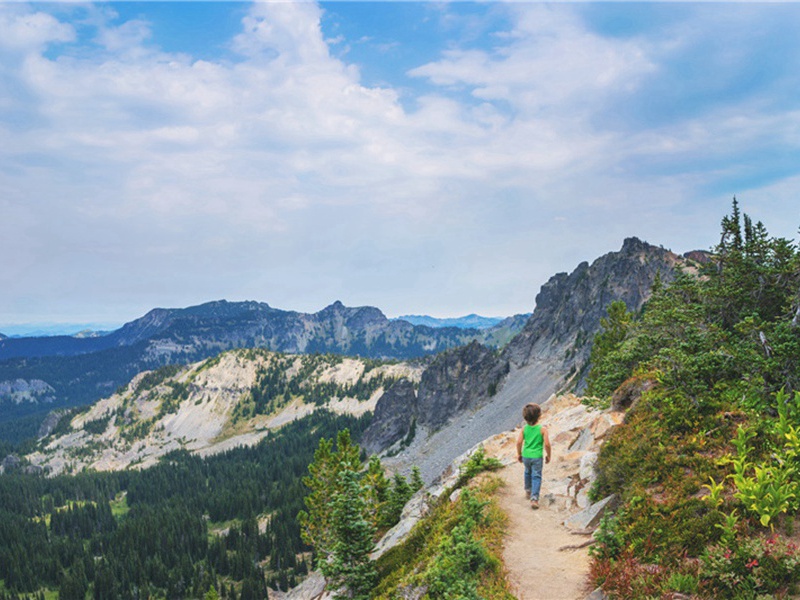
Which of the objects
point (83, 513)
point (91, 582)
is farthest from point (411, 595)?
point (83, 513)

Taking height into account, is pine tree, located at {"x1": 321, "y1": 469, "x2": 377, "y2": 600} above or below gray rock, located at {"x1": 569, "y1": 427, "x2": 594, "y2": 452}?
below

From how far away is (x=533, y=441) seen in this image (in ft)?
55.8

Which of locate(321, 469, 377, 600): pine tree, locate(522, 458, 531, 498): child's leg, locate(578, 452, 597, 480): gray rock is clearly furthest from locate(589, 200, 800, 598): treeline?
locate(321, 469, 377, 600): pine tree

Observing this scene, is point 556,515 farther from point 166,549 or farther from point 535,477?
point 166,549

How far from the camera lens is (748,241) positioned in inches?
900

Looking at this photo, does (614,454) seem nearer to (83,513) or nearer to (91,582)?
(91,582)

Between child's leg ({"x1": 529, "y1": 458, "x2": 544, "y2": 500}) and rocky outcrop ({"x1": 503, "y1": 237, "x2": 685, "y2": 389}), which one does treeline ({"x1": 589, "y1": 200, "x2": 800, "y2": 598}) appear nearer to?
child's leg ({"x1": 529, "y1": 458, "x2": 544, "y2": 500})

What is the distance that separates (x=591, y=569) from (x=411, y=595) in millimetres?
5656

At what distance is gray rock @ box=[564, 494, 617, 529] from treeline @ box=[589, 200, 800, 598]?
0.48 m

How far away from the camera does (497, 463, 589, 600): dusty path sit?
11.3m

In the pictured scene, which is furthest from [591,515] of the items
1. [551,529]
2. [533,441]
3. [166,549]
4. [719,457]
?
[166,549]

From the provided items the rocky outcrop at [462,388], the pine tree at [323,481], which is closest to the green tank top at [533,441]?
the pine tree at [323,481]

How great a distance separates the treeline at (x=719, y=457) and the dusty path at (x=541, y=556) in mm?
773

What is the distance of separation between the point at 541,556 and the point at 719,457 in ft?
19.8
